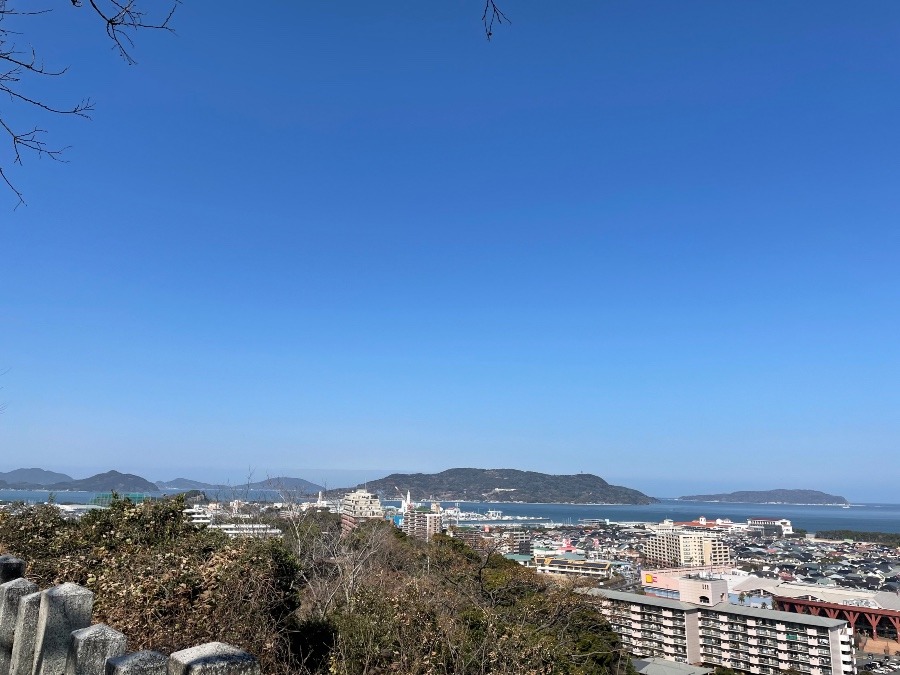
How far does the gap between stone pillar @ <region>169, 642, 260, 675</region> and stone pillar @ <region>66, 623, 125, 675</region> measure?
0.38m

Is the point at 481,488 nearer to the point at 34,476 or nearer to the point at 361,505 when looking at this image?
the point at 34,476

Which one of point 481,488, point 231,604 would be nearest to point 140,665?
point 231,604

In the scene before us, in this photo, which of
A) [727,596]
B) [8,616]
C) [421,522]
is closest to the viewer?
[8,616]

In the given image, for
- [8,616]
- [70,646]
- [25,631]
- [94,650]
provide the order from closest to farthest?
[94,650] → [70,646] → [25,631] → [8,616]

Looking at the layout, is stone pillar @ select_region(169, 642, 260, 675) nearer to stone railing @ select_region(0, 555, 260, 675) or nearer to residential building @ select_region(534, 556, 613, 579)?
stone railing @ select_region(0, 555, 260, 675)

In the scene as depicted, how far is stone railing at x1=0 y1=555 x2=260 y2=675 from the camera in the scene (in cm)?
137

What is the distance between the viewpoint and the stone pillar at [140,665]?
56.3 inches

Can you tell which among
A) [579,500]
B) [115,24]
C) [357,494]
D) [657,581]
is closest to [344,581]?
[115,24]

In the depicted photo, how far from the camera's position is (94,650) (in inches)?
64.6

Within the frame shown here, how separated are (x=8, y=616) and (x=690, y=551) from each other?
3071 inches

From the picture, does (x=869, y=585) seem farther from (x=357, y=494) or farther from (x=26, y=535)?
(x=26, y=535)

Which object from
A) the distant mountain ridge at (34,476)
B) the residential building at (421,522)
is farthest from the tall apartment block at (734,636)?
the distant mountain ridge at (34,476)

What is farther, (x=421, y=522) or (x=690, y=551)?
(x=690, y=551)

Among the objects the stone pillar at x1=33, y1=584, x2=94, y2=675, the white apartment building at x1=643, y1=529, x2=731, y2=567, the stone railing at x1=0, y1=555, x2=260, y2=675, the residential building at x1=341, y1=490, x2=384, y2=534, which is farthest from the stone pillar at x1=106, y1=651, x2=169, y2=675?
the white apartment building at x1=643, y1=529, x2=731, y2=567
